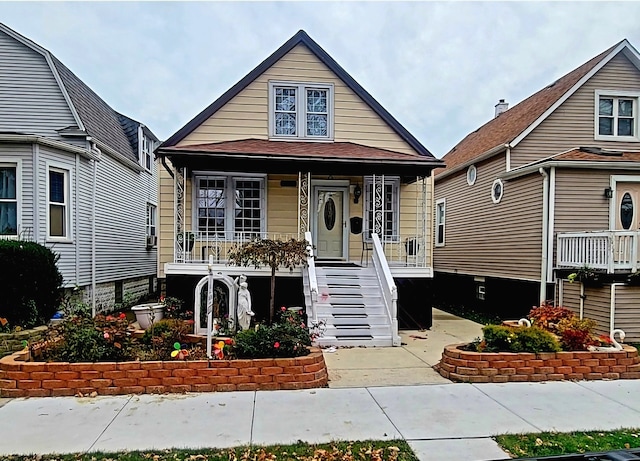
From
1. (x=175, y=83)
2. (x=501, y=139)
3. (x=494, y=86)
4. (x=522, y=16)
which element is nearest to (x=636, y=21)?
(x=522, y=16)

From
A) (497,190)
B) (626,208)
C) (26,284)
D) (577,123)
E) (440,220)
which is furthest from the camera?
(440,220)

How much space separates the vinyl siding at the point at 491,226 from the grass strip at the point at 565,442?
758 centimetres

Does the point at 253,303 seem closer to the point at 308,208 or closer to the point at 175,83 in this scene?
the point at 308,208

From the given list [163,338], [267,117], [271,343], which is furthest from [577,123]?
[163,338]

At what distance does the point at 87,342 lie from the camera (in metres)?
5.59

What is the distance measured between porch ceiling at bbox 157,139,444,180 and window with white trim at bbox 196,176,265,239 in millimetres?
925

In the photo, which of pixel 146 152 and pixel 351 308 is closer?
pixel 351 308

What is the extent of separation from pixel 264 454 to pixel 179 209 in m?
8.00

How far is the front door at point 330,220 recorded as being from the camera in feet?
38.1

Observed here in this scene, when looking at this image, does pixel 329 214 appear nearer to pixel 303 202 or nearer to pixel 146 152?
pixel 303 202

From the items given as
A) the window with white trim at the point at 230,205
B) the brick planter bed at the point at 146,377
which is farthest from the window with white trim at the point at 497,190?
the brick planter bed at the point at 146,377

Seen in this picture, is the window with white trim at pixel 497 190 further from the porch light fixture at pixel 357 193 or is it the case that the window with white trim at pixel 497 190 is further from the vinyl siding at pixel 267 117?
the porch light fixture at pixel 357 193

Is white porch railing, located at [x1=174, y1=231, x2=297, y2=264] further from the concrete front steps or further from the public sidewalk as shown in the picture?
the public sidewalk

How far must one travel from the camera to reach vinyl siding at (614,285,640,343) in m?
8.80
